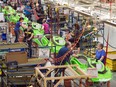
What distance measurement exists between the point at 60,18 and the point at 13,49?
945cm

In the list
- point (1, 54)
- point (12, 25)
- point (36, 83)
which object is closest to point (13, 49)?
point (1, 54)

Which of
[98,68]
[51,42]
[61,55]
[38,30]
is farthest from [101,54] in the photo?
[38,30]

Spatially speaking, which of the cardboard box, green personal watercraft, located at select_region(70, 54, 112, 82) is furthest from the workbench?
green personal watercraft, located at select_region(70, 54, 112, 82)

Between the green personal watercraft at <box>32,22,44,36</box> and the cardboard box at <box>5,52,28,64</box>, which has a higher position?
the cardboard box at <box>5,52,28,64</box>

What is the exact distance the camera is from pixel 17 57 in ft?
35.3

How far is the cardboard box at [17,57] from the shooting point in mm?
10586

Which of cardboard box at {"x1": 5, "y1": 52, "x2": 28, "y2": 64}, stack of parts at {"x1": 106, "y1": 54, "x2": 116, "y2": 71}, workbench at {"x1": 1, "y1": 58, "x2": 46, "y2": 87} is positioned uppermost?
cardboard box at {"x1": 5, "y1": 52, "x2": 28, "y2": 64}

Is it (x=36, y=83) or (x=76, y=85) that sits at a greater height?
(x=36, y=83)

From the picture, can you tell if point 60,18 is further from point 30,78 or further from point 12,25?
point 30,78

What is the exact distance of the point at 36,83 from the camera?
26.9ft

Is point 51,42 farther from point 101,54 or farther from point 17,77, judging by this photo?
point 17,77

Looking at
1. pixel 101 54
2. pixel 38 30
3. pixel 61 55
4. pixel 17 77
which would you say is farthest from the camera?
pixel 38 30

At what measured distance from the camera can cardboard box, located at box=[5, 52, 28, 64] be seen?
10.6 m

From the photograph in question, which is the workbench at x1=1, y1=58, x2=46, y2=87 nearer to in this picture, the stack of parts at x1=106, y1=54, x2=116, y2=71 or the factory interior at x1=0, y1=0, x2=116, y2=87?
the factory interior at x1=0, y1=0, x2=116, y2=87
